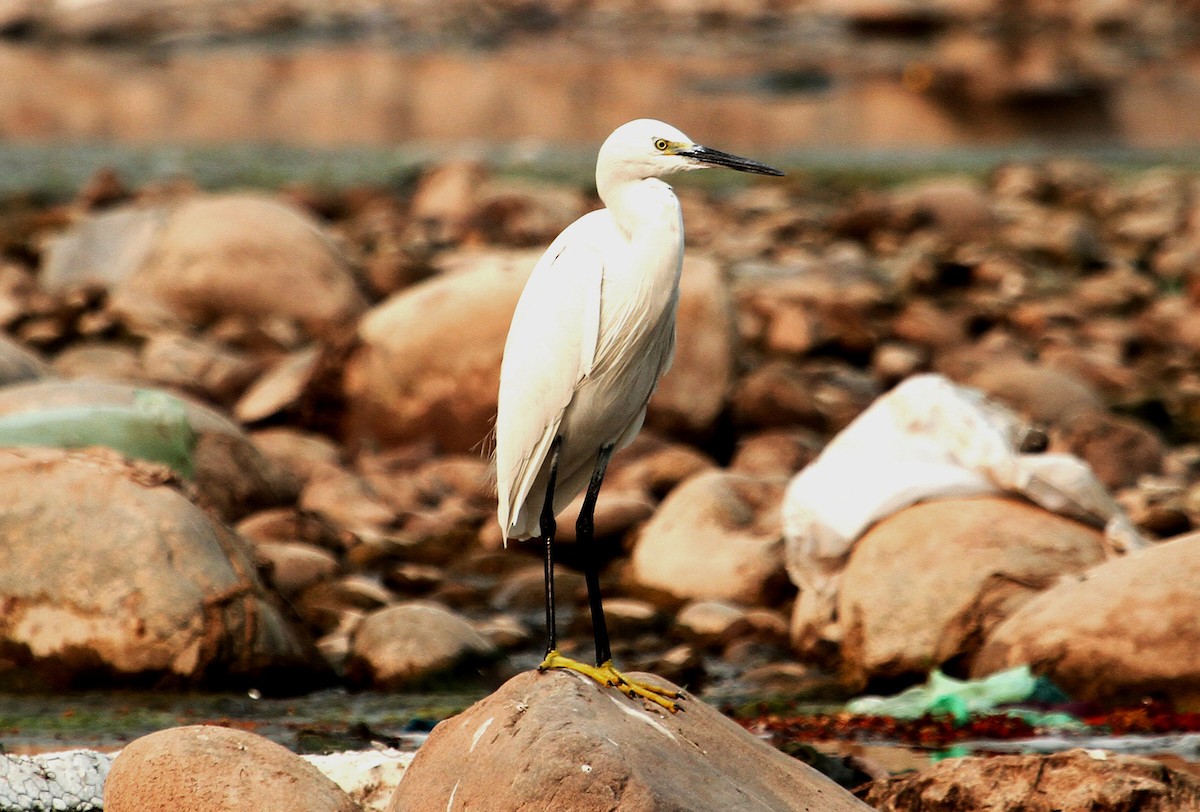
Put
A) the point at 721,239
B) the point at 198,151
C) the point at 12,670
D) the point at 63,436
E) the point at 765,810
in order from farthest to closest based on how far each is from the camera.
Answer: the point at 198,151 < the point at 721,239 < the point at 63,436 < the point at 12,670 < the point at 765,810

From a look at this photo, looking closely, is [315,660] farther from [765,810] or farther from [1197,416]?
[1197,416]

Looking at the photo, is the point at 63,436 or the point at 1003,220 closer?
the point at 63,436

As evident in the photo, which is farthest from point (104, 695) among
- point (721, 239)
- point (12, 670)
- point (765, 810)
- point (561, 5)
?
point (561, 5)

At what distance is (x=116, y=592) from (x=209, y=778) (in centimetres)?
241

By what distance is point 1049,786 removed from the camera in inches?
209

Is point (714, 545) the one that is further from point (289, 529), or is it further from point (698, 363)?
point (698, 363)

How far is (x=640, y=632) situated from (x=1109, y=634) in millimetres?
2601

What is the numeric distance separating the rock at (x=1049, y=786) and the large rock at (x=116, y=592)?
10.3ft

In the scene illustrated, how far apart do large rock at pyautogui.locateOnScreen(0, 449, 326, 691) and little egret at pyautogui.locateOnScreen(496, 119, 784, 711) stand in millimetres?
2408

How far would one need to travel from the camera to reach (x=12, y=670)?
23.9ft

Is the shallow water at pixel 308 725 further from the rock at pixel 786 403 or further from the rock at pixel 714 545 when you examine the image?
the rock at pixel 786 403

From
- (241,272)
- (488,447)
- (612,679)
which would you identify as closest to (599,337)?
(612,679)

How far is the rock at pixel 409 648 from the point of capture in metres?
7.63

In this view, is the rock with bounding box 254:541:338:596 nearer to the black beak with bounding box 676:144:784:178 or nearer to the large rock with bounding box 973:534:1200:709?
the large rock with bounding box 973:534:1200:709
